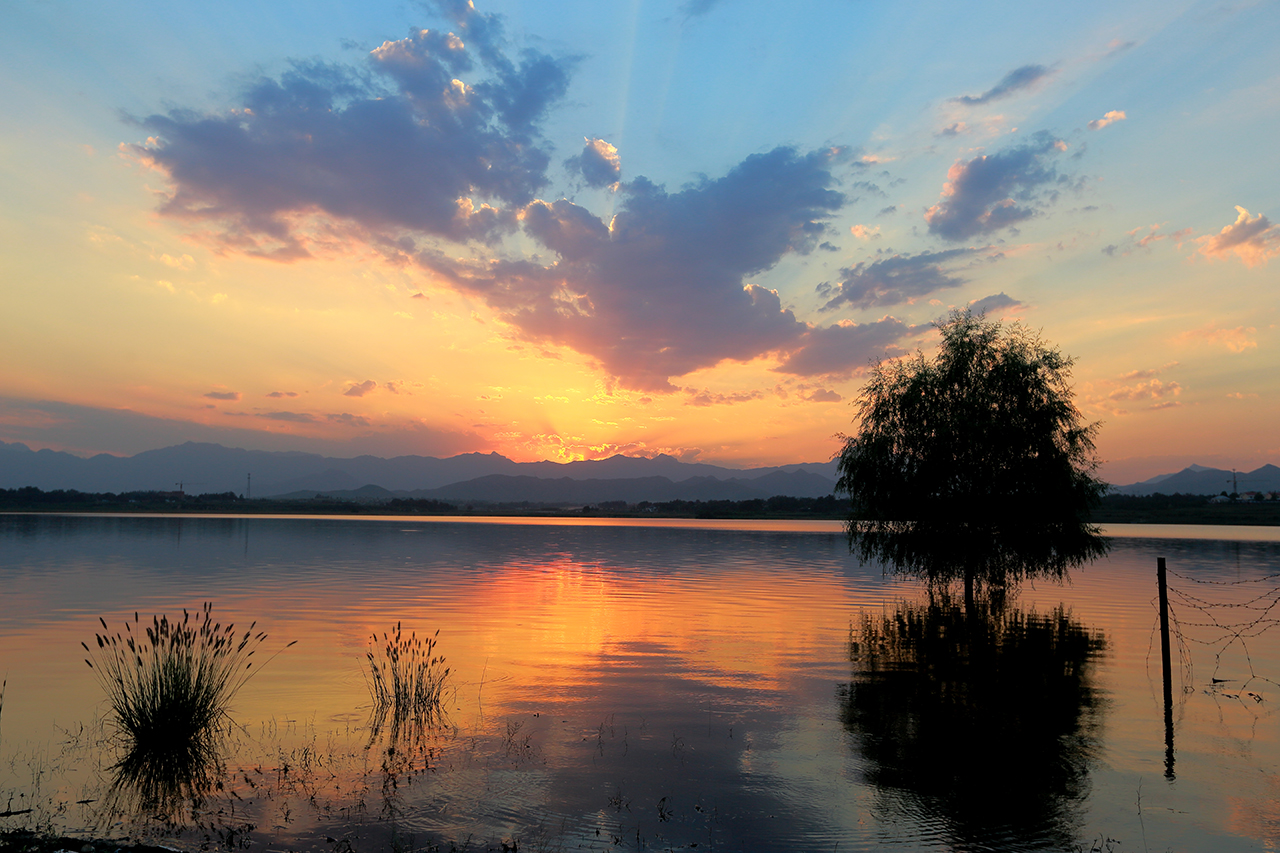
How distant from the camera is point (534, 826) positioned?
10062 millimetres

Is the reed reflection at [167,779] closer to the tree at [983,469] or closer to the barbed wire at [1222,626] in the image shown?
the barbed wire at [1222,626]

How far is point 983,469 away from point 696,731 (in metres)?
23.0

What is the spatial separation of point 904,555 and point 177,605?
32101mm

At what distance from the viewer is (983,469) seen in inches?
1282

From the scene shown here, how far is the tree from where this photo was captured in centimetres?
3228

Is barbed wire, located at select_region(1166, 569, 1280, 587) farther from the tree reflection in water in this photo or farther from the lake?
the tree reflection in water

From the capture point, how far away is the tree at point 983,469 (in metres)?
32.3

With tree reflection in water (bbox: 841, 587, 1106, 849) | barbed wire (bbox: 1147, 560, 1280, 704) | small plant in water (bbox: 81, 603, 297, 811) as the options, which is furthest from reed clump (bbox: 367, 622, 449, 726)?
barbed wire (bbox: 1147, 560, 1280, 704)

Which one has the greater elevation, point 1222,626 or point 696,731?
point 696,731

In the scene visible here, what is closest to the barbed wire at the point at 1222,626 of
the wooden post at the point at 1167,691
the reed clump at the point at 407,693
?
the wooden post at the point at 1167,691

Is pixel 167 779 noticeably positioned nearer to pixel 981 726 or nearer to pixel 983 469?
pixel 981 726

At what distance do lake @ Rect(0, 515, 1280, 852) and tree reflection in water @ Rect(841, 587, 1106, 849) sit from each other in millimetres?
74

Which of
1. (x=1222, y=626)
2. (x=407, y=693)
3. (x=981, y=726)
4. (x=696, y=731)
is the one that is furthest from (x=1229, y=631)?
(x=407, y=693)

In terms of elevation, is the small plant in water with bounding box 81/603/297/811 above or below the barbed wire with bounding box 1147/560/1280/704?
above
